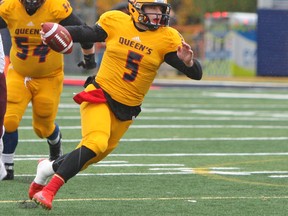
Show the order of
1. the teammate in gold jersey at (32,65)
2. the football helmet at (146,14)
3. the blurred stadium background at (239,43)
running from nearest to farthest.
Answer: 1. the football helmet at (146,14)
2. the teammate in gold jersey at (32,65)
3. the blurred stadium background at (239,43)

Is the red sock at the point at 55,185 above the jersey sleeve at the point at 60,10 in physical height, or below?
below

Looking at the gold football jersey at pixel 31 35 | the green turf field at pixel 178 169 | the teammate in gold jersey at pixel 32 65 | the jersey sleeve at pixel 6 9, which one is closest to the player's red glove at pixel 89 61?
the teammate in gold jersey at pixel 32 65

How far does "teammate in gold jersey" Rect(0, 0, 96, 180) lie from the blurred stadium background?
17487 mm

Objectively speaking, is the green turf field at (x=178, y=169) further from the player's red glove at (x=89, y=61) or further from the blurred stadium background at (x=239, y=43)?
the blurred stadium background at (x=239, y=43)

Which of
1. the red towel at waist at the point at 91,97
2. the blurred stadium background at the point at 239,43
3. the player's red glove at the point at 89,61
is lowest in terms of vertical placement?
the blurred stadium background at the point at 239,43

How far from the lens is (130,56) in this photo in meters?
7.43

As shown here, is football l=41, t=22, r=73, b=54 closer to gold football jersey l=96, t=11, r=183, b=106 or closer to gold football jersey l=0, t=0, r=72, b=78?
gold football jersey l=96, t=11, r=183, b=106

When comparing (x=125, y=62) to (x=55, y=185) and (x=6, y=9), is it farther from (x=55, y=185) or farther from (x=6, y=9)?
(x=6, y=9)

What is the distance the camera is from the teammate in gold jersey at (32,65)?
29.0ft

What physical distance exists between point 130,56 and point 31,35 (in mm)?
1747

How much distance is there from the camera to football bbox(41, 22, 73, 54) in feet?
23.6

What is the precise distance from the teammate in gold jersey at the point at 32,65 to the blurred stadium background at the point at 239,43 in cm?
1749

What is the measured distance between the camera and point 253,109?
17.8m

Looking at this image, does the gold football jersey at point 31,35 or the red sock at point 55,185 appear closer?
the red sock at point 55,185
